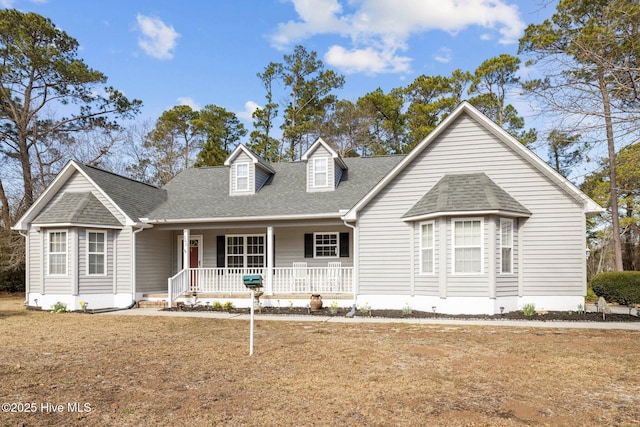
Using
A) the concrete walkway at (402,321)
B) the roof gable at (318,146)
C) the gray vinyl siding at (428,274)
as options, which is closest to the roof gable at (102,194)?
the concrete walkway at (402,321)

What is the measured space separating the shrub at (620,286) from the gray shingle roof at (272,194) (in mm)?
8888

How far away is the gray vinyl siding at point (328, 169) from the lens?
17991mm

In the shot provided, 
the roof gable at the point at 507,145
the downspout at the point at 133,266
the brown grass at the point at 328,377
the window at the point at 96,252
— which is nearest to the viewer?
the brown grass at the point at 328,377

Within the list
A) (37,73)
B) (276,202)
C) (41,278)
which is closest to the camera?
(41,278)

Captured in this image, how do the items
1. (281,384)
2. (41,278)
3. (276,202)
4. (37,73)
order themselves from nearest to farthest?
1. (281,384)
2. (41,278)
3. (276,202)
4. (37,73)

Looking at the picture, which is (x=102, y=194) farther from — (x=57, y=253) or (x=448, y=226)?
(x=448, y=226)

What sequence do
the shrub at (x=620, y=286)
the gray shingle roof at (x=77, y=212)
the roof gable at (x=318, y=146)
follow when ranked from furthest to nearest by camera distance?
the roof gable at (x=318, y=146) < the gray shingle roof at (x=77, y=212) < the shrub at (x=620, y=286)

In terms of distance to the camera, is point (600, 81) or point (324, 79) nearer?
point (600, 81)

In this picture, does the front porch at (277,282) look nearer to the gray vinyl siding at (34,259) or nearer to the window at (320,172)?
the window at (320,172)

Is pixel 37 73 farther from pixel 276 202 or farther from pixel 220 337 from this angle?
pixel 220 337

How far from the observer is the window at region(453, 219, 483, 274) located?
12867 mm

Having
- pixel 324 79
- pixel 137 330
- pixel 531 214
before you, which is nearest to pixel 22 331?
pixel 137 330

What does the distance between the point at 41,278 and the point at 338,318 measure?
1097cm

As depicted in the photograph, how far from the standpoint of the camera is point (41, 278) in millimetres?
16094
